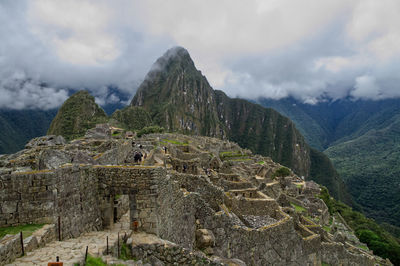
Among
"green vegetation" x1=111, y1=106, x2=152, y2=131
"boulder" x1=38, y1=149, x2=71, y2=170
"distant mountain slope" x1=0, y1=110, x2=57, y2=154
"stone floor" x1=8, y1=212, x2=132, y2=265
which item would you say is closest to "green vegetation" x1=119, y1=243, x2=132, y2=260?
"stone floor" x1=8, y1=212, x2=132, y2=265

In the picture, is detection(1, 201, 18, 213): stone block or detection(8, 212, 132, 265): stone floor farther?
detection(1, 201, 18, 213): stone block

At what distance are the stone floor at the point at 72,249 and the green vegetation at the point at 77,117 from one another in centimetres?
9868

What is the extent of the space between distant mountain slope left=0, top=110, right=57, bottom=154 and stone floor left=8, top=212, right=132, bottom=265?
1984 inches

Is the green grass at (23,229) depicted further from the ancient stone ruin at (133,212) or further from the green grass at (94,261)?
the green grass at (94,261)

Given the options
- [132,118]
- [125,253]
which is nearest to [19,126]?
[125,253]

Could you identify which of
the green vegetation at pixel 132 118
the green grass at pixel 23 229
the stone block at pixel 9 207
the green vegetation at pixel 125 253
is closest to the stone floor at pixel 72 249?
the green vegetation at pixel 125 253

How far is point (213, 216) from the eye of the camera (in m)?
11.2

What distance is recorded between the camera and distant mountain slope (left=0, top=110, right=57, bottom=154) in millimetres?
49656

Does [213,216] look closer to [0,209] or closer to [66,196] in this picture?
[66,196]

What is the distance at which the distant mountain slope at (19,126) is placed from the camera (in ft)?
163

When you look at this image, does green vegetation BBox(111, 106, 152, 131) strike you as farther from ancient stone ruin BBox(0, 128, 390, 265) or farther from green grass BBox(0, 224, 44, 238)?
green grass BBox(0, 224, 44, 238)

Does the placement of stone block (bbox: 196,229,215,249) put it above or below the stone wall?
below

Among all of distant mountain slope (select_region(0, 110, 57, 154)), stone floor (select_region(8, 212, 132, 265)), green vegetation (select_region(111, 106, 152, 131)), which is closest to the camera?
stone floor (select_region(8, 212, 132, 265))

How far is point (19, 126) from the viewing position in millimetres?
61750
